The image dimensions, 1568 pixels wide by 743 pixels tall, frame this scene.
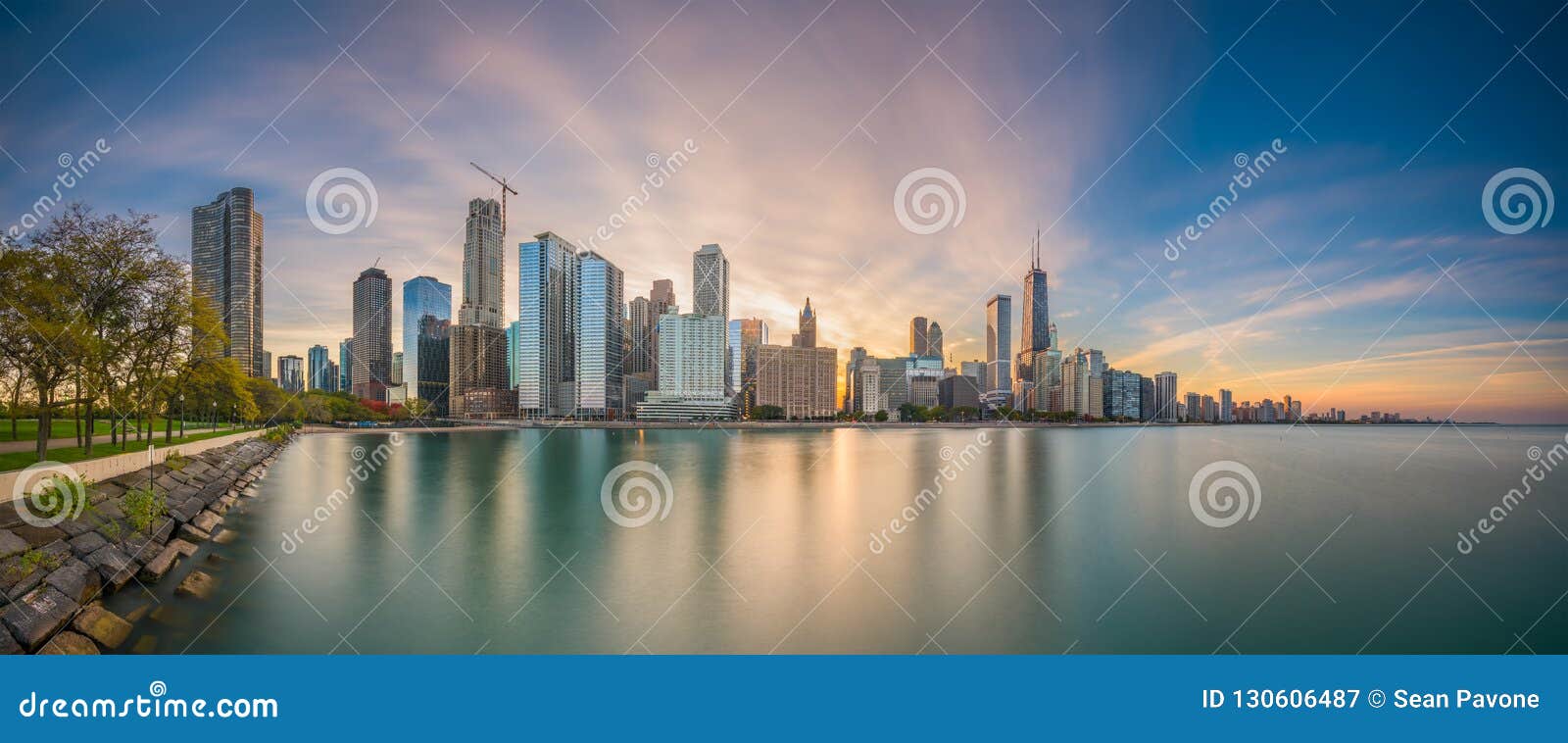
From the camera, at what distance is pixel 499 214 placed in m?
115

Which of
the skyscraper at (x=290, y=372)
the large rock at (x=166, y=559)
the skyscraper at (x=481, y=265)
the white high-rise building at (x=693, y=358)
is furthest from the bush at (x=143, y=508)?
the skyscraper at (x=481, y=265)

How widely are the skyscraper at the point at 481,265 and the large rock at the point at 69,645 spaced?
4608 inches

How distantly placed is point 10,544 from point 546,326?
98.6 m

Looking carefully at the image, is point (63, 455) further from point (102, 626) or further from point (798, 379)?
point (798, 379)

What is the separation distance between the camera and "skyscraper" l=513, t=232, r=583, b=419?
9794 centimetres

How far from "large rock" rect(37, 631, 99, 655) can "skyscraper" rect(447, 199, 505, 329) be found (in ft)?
384

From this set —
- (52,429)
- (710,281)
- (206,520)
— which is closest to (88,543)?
(206,520)

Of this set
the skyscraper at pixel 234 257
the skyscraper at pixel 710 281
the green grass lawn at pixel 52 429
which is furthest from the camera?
the skyscraper at pixel 710 281

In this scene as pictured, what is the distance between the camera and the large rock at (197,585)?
27.8 feet

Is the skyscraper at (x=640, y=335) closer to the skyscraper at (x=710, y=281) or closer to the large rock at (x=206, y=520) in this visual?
the skyscraper at (x=710, y=281)

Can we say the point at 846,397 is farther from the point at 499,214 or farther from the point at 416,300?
the point at 416,300

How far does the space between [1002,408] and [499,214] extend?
353 ft

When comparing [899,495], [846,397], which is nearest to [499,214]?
[846,397]

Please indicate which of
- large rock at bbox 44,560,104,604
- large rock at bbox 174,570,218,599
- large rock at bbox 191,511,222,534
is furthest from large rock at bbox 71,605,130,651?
large rock at bbox 191,511,222,534
